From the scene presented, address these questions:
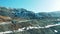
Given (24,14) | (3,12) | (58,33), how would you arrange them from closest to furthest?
(3,12), (24,14), (58,33)

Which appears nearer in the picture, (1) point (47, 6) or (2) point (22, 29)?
(2) point (22, 29)

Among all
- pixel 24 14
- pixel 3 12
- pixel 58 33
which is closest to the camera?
pixel 3 12

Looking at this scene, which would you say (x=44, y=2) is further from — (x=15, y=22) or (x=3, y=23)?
(x=3, y=23)

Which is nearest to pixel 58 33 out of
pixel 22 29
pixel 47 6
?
pixel 47 6

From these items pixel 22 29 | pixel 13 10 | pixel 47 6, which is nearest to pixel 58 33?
pixel 47 6

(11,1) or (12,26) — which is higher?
(11,1)

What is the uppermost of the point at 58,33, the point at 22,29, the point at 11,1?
the point at 11,1
